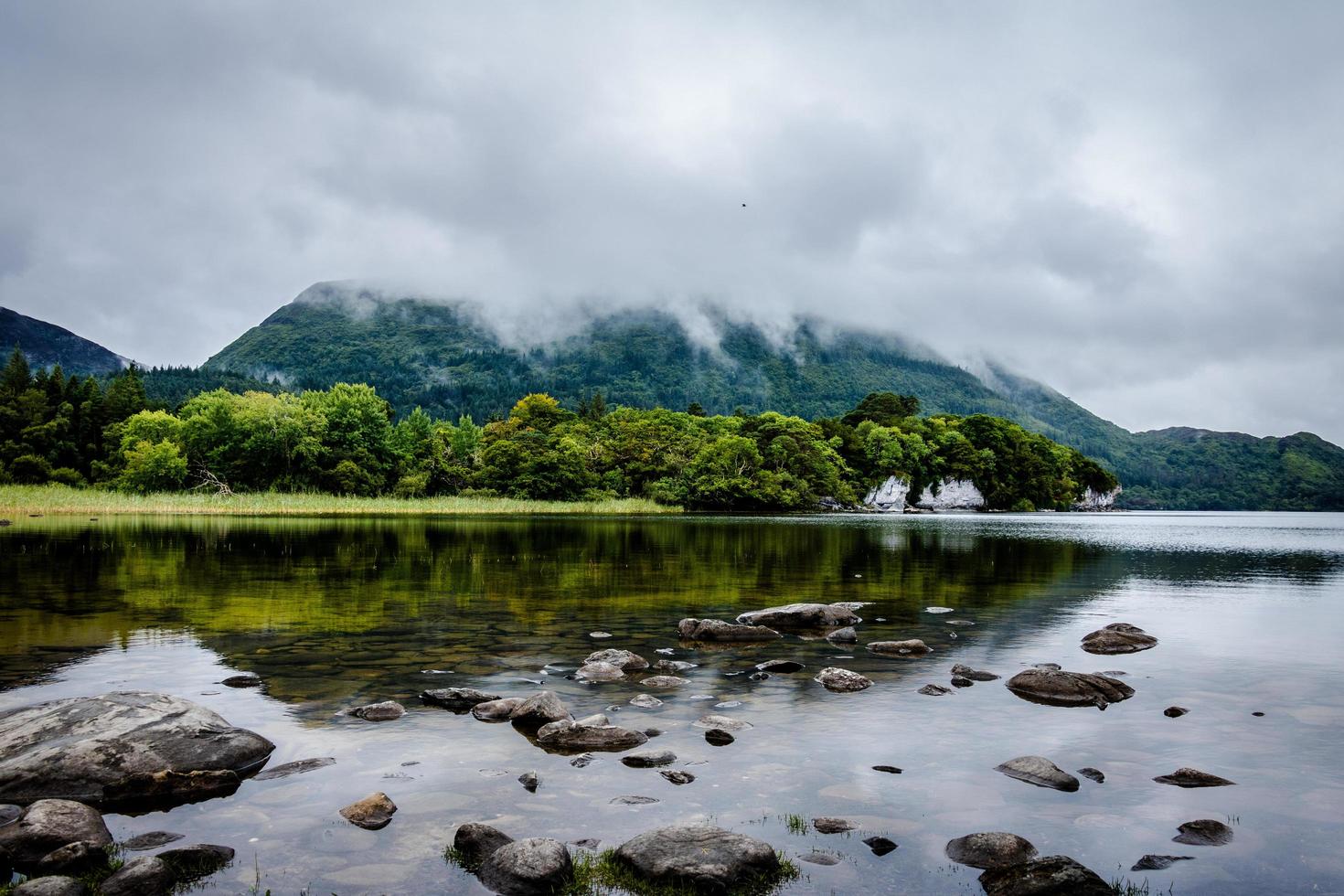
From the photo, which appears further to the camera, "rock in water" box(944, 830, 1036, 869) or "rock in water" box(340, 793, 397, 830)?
"rock in water" box(340, 793, 397, 830)

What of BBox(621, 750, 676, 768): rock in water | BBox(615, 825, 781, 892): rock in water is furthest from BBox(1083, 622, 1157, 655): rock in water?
BBox(615, 825, 781, 892): rock in water

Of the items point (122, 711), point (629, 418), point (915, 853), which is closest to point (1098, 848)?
point (915, 853)

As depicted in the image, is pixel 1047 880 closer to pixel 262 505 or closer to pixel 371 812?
pixel 371 812

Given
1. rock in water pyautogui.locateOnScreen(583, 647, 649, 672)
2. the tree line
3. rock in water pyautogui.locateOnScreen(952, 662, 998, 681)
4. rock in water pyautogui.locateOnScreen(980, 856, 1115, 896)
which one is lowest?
rock in water pyautogui.locateOnScreen(583, 647, 649, 672)

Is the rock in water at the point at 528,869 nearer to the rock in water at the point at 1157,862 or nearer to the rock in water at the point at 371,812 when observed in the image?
the rock in water at the point at 371,812

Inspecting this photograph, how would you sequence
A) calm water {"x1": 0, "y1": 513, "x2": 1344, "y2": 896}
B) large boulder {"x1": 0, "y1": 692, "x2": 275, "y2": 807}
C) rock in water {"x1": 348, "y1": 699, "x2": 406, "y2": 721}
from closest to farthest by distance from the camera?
1. calm water {"x1": 0, "y1": 513, "x2": 1344, "y2": 896}
2. large boulder {"x1": 0, "y1": 692, "x2": 275, "y2": 807}
3. rock in water {"x1": 348, "y1": 699, "x2": 406, "y2": 721}

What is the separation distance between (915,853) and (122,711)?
11.0 m

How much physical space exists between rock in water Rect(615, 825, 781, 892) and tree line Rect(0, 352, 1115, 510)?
380 feet

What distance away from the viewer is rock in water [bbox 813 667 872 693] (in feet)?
51.3

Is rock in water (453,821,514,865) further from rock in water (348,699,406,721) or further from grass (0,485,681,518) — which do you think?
grass (0,485,681,518)

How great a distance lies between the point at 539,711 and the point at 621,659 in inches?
188

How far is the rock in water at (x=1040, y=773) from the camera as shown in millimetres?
10594

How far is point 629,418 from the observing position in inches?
6294

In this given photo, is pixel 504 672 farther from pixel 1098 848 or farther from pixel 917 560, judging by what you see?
pixel 917 560
